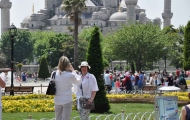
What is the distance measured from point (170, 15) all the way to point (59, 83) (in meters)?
79.9

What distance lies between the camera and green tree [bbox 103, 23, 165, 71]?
45.2 metres

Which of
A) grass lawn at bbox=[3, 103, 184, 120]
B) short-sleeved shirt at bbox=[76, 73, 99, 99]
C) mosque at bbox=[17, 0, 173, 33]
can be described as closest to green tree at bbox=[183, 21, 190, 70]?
grass lawn at bbox=[3, 103, 184, 120]

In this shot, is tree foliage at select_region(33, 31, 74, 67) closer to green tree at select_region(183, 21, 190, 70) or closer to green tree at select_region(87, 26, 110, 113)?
green tree at select_region(183, 21, 190, 70)

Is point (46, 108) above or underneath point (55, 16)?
underneath

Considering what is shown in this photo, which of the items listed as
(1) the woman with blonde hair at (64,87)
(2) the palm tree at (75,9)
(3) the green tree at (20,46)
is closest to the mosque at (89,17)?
(3) the green tree at (20,46)

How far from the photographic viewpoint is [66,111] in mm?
8719

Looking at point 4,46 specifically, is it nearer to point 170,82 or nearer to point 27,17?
point 27,17

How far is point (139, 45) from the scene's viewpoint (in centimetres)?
4553

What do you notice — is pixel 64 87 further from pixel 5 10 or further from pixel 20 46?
pixel 5 10

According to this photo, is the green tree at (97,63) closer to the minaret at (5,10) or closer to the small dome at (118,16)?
the minaret at (5,10)

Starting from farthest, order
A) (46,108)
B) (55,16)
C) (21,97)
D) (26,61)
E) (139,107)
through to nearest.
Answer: (55,16), (26,61), (21,97), (139,107), (46,108)

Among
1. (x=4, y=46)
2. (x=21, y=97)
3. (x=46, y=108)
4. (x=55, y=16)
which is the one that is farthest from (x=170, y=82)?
(x=55, y=16)

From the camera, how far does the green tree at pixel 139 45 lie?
45156 millimetres

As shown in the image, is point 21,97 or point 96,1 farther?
point 96,1
